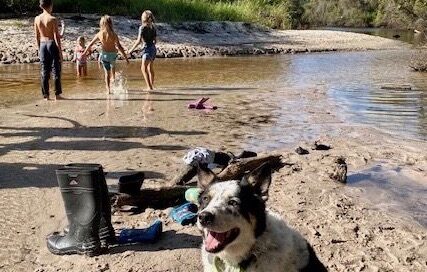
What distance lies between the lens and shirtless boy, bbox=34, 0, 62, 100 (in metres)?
13.0

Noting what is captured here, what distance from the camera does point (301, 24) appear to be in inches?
2410

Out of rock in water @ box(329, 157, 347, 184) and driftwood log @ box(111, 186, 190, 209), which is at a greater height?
rock in water @ box(329, 157, 347, 184)

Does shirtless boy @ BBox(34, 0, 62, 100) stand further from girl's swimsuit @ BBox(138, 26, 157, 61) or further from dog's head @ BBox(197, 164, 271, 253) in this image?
dog's head @ BBox(197, 164, 271, 253)

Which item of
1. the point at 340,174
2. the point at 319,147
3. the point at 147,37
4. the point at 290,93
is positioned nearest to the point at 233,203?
the point at 340,174

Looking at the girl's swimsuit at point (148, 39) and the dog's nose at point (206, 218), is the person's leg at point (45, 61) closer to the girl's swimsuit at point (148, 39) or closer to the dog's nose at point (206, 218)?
the girl's swimsuit at point (148, 39)

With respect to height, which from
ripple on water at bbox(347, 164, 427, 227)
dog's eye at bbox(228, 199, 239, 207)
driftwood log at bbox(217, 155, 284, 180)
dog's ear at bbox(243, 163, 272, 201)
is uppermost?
dog's ear at bbox(243, 163, 272, 201)

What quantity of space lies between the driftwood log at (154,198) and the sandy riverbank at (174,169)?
6.8 inches

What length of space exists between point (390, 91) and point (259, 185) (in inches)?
536

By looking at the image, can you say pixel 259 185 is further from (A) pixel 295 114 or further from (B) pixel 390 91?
(B) pixel 390 91

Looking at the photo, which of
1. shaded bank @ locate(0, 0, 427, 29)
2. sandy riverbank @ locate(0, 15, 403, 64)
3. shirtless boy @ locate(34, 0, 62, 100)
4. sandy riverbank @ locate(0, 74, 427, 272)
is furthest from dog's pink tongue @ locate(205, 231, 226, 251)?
shaded bank @ locate(0, 0, 427, 29)

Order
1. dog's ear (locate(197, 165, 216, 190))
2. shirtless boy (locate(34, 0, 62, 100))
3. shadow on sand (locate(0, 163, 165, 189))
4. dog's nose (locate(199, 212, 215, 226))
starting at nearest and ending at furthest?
dog's nose (locate(199, 212, 215, 226))
dog's ear (locate(197, 165, 216, 190))
shadow on sand (locate(0, 163, 165, 189))
shirtless boy (locate(34, 0, 62, 100))

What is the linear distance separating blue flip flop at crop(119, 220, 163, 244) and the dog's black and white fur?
1669mm

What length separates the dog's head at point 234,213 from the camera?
358 centimetres

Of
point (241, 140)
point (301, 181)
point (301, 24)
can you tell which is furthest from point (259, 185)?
point (301, 24)
